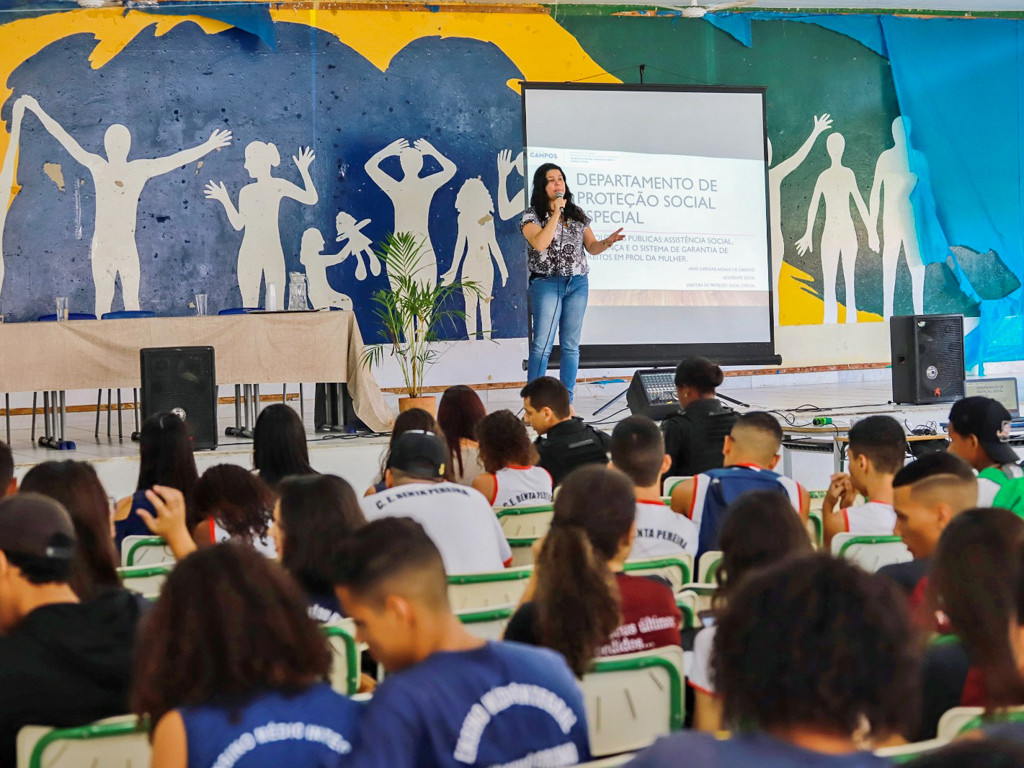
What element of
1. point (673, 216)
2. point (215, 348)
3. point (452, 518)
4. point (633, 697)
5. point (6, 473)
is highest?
point (673, 216)

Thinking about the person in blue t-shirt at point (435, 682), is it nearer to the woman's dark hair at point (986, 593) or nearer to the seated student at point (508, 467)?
the woman's dark hair at point (986, 593)

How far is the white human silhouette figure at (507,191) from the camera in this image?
33.0 feet

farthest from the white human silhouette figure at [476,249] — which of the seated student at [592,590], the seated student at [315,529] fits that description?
the seated student at [592,590]

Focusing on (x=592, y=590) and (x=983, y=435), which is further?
(x=983, y=435)

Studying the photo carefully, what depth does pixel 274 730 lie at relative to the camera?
Answer: 1.51 m

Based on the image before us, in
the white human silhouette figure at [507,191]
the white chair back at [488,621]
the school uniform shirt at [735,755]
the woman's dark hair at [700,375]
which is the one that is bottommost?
A: the white chair back at [488,621]

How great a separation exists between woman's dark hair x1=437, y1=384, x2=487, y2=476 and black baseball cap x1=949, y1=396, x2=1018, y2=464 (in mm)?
1704

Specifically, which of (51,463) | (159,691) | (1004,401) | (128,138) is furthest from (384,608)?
(128,138)

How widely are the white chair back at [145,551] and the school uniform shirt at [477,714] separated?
5.87ft

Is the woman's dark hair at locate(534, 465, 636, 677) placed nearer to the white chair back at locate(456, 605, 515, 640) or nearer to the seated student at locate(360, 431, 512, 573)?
the white chair back at locate(456, 605, 515, 640)

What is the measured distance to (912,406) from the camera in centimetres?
696

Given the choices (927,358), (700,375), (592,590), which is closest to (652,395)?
(927,358)

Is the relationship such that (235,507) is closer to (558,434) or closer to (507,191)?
(558,434)

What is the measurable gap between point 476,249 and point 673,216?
5.65ft
